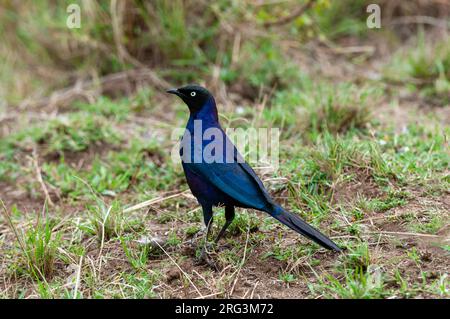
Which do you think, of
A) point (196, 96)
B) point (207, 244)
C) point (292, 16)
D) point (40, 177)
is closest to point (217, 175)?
point (207, 244)

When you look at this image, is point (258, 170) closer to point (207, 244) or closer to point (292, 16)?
point (207, 244)

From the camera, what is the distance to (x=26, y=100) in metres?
6.43

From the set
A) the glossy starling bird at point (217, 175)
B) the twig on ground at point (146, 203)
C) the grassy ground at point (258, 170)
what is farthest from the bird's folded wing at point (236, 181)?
the twig on ground at point (146, 203)

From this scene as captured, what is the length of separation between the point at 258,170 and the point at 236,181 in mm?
1016

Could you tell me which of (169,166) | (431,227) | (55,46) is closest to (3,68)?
(55,46)

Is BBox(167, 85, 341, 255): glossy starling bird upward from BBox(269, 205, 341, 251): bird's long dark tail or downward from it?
upward

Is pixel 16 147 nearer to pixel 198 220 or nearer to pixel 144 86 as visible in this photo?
pixel 144 86

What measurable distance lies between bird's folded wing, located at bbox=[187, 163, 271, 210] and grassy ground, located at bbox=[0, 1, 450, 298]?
14.2 inches

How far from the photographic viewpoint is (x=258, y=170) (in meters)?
4.55

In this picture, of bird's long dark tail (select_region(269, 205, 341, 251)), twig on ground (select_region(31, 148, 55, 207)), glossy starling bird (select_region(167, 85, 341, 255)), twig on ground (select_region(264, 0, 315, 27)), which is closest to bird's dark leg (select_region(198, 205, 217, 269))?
glossy starling bird (select_region(167, 85, 341, 255))

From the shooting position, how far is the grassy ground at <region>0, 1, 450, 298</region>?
3.43 meters

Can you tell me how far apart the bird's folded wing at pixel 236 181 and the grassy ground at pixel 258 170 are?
1.19ft

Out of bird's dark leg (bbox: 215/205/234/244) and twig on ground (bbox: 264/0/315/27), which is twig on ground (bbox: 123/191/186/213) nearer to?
bird's dark leg (bbox: 215/205/234/244)
